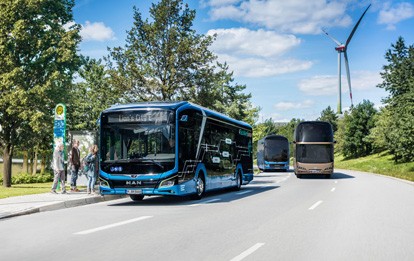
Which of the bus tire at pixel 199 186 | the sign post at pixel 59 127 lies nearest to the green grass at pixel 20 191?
the sign post at pixel 59 127

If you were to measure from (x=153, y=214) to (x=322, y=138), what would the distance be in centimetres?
2215

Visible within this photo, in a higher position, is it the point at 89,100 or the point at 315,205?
the point at 89,100

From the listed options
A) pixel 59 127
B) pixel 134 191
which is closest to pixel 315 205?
pixel 134 191

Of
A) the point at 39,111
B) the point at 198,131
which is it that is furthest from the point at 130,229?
the point at 39,111

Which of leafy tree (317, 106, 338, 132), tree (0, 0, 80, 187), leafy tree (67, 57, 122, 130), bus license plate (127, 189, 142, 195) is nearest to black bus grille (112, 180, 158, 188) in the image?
bus license plate (127, 189, 142, 195)

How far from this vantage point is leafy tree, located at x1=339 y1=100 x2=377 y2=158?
290 ft

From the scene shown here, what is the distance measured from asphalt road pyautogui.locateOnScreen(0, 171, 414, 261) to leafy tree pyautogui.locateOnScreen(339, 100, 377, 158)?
77420mm

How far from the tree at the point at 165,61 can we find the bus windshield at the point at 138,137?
498 inches

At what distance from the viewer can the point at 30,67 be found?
26.6 m

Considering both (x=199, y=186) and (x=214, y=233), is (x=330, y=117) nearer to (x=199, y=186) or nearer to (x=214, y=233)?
(x=199, y=186)

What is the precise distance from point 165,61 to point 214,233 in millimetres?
19967

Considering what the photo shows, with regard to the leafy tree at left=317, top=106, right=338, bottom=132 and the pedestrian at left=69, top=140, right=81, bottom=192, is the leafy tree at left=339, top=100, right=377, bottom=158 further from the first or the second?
the pedestrian at left=69, top=140, right=81, bottom=192

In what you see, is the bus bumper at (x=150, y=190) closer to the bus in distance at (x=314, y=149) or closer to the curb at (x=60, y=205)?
the curb at (x=60, y=205)

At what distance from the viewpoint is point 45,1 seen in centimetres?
2717
